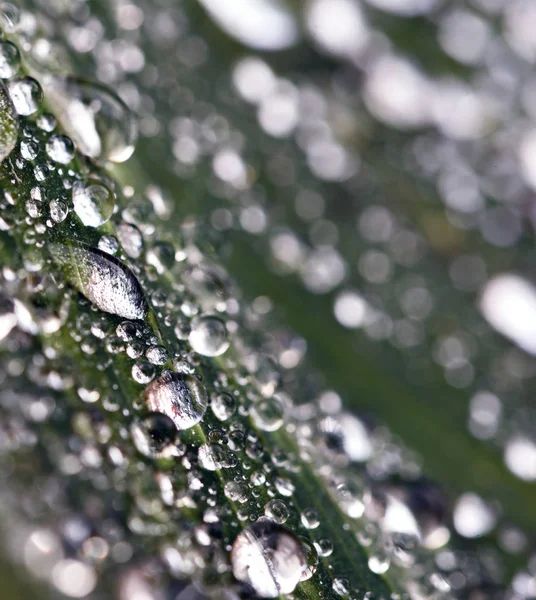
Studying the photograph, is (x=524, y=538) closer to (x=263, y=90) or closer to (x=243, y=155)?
(x=243, y=155)

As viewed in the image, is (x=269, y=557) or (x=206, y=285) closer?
(x=269, y=557)

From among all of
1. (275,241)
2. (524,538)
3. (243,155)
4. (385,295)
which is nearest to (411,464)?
(524,538)

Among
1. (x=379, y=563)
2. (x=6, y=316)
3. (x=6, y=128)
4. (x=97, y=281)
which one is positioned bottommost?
(x=379, y=563)

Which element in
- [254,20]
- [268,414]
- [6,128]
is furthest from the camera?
[254,20]

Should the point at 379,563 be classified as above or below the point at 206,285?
below

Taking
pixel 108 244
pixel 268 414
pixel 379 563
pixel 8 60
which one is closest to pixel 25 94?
pixel 8 60

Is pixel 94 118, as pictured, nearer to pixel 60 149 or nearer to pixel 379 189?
pixel 60 149
